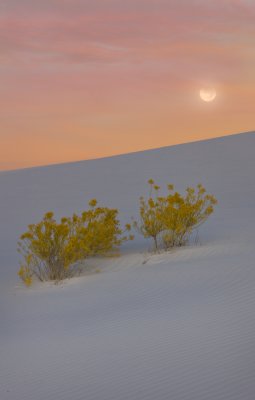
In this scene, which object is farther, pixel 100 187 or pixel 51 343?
pixel 100 187

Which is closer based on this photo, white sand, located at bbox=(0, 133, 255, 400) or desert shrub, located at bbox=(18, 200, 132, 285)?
white sand, located at bbox=(0, 133, 255, 400)

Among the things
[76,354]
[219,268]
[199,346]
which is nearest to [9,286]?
[219,268]

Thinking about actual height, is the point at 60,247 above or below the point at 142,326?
above

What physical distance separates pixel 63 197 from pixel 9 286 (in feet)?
36.4

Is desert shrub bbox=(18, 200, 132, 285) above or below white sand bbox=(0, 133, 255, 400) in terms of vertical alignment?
above

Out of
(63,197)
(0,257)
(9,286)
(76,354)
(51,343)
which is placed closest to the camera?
(76,354)

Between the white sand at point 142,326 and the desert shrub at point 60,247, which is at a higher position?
the desert shrub at point 60,247

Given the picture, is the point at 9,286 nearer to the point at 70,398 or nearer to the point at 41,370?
the point at 41,370

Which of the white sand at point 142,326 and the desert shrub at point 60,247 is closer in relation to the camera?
the white sand at point 142,326

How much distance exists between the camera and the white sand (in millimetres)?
5055

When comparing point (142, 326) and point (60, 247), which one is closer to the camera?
point (142, 326)

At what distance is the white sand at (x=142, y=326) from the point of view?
199 inches

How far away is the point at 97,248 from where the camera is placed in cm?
1126

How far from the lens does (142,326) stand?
6.75m
